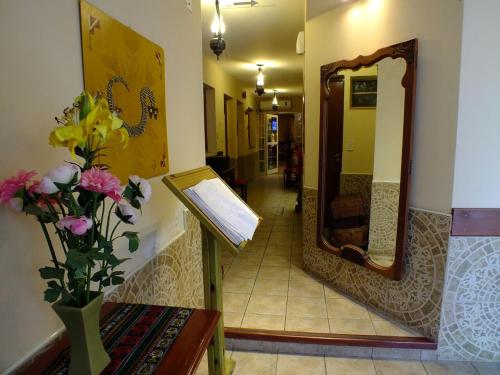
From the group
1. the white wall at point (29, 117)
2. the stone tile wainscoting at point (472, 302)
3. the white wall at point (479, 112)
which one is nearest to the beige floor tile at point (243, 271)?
the stone tile wainscoting at point (472, 302)

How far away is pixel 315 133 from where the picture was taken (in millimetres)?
2725

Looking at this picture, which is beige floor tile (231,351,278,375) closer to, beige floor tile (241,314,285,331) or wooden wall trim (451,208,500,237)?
beige floor tile (241,314,285,331)

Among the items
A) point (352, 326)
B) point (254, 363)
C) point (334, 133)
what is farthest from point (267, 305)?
point (334, 133)

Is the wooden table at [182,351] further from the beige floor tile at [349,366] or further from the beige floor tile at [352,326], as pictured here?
the beige floor tile at [352,326]

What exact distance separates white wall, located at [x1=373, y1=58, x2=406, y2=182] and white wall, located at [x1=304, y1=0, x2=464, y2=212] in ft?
0.48

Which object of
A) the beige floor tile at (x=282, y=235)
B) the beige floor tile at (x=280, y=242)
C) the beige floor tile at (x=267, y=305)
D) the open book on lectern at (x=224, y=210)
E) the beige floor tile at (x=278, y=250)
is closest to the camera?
the open book on lectern at (x=224, y=210)

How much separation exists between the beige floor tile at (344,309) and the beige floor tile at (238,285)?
0.68 meters

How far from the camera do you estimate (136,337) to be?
926mm

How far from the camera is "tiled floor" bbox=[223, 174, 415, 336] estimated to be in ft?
7.13

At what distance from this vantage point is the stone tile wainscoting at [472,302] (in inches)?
69.4

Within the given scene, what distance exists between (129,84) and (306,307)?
197 centimetres

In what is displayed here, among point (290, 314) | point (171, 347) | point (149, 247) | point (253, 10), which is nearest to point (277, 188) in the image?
point (253, 10)

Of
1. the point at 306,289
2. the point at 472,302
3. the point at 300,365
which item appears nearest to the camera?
the point at 472,302

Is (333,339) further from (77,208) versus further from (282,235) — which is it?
(282,235)
